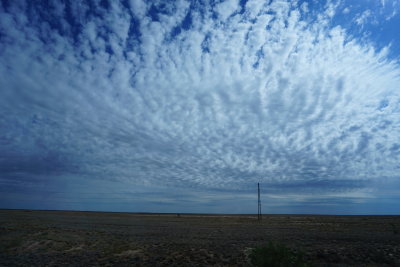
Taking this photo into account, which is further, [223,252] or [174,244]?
[174,244]

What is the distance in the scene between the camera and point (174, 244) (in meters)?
24.8

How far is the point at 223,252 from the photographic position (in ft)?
68.8

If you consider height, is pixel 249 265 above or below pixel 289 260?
below

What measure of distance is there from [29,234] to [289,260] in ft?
97.8

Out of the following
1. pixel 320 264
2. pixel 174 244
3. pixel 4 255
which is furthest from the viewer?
pixel 174 244

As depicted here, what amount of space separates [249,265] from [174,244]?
9.50m

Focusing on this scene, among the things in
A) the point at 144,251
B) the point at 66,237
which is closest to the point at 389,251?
the point at 144,251

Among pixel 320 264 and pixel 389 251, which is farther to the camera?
pixel 389 251

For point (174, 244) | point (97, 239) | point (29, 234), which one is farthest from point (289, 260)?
point (29, 234)

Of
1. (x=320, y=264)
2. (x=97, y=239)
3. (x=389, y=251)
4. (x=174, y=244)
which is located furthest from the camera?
(x=97, y=239)

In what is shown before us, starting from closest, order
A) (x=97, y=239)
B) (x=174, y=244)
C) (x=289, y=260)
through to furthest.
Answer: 1. (x=289, y=260)
2. (x=174, y=244)
3. (x=97, y=239)

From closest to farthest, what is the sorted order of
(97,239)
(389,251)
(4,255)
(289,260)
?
Answer: 1. (289,260)
2. (389,251)
3. (4,255)
4. (97,239)

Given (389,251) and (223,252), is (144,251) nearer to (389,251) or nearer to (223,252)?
(223,252)

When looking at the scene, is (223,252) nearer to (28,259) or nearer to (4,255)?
(28,259)
